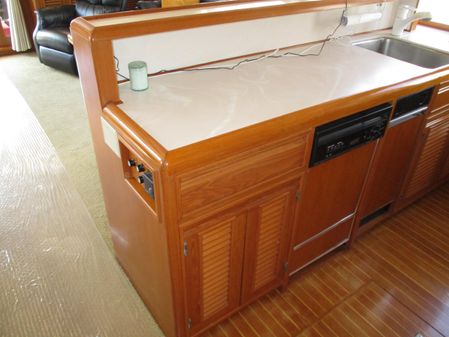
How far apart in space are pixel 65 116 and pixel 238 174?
261 cm

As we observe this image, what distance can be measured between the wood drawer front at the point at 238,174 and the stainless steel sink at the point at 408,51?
3.79 feet

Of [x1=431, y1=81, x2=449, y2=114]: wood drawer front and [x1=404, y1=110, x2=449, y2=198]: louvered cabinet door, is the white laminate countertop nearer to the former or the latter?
[x1=431, y1=81, x2=449, y2=114]: wood drawer front

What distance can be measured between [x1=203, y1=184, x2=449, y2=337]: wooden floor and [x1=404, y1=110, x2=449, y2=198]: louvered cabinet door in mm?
260

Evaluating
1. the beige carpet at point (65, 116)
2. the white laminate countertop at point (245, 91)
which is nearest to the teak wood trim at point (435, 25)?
the white laminate countertop at point (245, 91)

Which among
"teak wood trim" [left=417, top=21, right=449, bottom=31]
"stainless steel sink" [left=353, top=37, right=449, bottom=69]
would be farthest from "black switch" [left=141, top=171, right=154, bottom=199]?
"teak wood trim" [left=417, top=21, right=449, bottom=31]

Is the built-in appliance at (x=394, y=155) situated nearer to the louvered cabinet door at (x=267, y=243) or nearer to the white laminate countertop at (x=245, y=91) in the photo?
the white laminate countertop at (x=245, y=91)

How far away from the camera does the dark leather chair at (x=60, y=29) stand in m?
3.89

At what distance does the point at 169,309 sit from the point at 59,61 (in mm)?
3500

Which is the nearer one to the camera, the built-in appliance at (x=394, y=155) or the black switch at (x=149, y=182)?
the black switch at (x=149, y=182)

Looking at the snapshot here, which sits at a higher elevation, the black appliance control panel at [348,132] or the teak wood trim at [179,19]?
the teak wood trim at [179,19]

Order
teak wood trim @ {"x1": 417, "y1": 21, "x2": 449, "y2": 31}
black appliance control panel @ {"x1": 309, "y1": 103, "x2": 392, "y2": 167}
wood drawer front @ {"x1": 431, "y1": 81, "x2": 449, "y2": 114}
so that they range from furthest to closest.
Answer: teak wood trim @ {"x1": 417, "y1": 21, "x2": 449, "y2": 31} → wood drawer front @ {"x1": 431, "y1": 81, "x2": 449, "y2": 114} → black appliance control panel @ {"x1": 309, "y1": 103, "x2": 392, "y2": 167}

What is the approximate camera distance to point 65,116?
3293mm

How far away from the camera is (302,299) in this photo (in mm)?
1771

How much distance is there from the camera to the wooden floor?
64.9 inches
